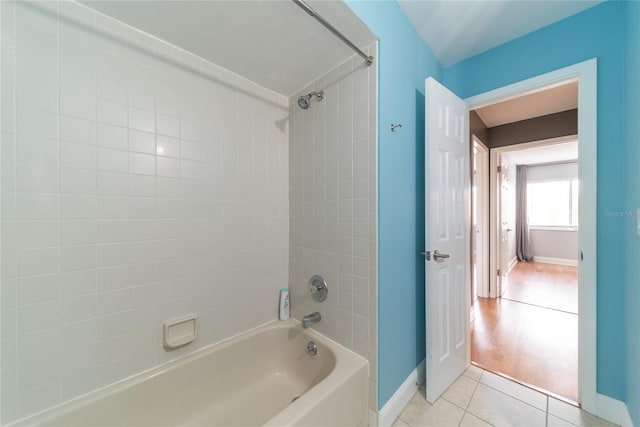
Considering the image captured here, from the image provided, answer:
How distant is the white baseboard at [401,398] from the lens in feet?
4.11

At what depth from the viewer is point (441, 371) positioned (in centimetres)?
147

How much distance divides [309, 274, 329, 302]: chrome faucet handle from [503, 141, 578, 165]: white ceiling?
4.12 m

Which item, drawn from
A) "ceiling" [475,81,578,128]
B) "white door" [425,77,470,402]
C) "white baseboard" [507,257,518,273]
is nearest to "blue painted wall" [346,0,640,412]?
"white door" [425,77,470,402]

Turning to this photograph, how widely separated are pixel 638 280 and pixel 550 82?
3.92 ft

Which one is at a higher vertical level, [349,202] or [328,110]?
[328,110]

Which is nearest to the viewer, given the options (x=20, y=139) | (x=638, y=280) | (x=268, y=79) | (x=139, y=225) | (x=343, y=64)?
(x=20, y=139)

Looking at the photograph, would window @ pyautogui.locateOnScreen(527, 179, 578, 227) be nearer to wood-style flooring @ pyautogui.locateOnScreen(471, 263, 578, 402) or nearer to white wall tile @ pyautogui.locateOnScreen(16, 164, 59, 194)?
wood-style flooring @ pyautogui.locateOnScreen(471, 263, 578, 402)

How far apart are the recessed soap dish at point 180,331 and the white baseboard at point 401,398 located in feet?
3.67

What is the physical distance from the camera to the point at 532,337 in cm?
214

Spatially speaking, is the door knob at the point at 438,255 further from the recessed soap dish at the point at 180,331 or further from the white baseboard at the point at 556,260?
the white baseboard at the point at 556,260

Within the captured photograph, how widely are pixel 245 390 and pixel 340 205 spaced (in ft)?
4.33

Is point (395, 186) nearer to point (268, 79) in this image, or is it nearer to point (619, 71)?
point (268, 79)

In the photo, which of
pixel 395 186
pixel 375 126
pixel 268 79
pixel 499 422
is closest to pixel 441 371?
pixel 499 422

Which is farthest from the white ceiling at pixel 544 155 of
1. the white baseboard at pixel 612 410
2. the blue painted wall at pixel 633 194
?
the white baseboard at pixel 612 410
